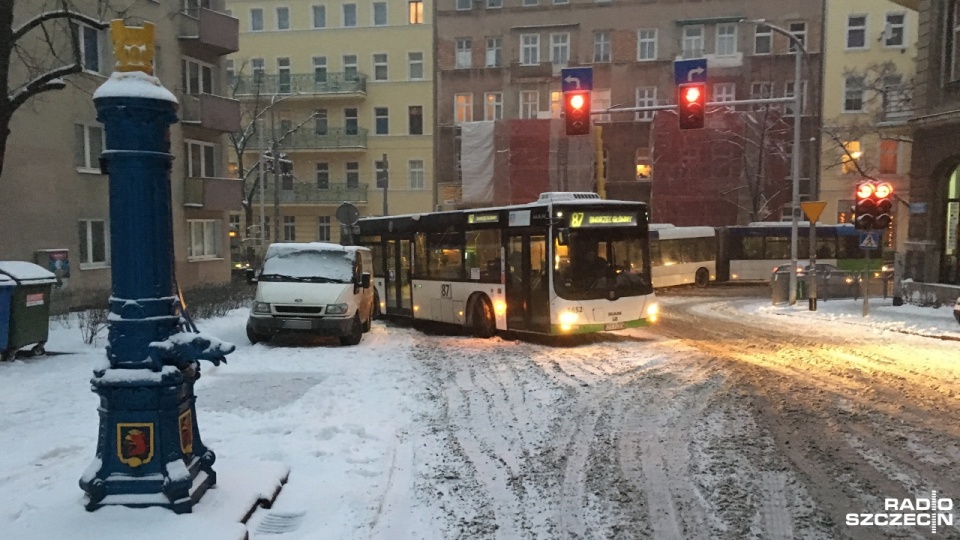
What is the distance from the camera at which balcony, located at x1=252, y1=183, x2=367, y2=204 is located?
158ft

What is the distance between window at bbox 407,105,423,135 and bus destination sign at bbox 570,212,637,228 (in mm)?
35470

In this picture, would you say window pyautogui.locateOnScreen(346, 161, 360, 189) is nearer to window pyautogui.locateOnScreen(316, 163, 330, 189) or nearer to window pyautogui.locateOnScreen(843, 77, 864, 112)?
window pyautogui.locateOnScreen(316, 163, 330, 189)

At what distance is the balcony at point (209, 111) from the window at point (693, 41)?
26835mm

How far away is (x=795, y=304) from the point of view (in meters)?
23.2

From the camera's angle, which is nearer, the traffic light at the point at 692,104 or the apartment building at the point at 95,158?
the traffic light at the point at 692,104

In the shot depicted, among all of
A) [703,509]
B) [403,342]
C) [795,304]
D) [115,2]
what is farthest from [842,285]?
[115,2]

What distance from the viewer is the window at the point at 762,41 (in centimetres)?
4281

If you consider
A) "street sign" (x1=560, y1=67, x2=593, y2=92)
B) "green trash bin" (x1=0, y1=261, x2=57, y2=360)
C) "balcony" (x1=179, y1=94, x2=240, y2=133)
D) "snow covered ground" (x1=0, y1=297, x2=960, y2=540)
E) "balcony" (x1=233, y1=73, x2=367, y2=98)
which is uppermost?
"balcony" (x1=233, y1=73, x2=367, y2=98)

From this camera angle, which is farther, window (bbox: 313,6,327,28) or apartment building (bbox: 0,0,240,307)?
window (bbox: 313,6,327,28)

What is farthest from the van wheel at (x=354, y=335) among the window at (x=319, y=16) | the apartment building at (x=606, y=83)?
the window at (x=319, y=16)

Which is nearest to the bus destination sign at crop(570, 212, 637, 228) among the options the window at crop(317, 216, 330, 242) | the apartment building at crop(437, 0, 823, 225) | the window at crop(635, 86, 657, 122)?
the apartment building at crop(437, 0, 823, 225)

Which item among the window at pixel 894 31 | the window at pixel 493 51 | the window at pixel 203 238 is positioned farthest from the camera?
the window at pixel 493 51

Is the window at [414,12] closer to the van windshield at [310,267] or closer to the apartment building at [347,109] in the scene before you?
the apartment building at [347,109]

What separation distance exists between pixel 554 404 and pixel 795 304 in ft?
54.4
